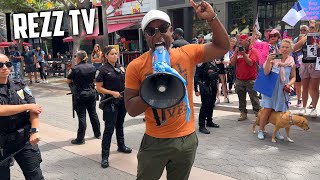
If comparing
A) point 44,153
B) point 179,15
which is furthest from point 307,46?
point 179,15

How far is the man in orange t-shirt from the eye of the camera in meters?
2.33

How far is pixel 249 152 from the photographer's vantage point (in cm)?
508

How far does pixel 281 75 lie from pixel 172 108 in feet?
11.5

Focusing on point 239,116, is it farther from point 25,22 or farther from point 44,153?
point 25,22

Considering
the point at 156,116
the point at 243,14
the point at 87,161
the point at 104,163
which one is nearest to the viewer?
the point at 156,116

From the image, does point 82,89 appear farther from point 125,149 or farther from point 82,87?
point 125,149

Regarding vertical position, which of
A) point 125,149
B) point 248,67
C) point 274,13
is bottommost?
point 125,149

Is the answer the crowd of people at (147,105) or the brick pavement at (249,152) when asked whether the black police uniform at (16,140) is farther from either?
the brick pavement at (249,152)

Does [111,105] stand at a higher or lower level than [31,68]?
lower

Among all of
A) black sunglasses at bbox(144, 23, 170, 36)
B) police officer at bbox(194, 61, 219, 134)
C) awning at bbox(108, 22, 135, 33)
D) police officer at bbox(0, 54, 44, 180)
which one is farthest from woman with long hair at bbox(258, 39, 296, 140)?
awning at bbox(108, 22, 135, 33)

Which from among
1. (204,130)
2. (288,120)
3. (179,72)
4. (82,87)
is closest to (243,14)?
(204,130)

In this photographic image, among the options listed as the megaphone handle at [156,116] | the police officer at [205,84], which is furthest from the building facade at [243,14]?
the megaphone handle at [156,116]

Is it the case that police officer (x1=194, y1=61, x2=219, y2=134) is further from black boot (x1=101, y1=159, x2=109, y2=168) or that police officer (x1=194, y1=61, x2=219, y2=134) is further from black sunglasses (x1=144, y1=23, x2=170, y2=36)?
black sunglasses (x1=144, y1=23, x2=170, y2=36)

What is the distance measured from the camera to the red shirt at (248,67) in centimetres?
680
